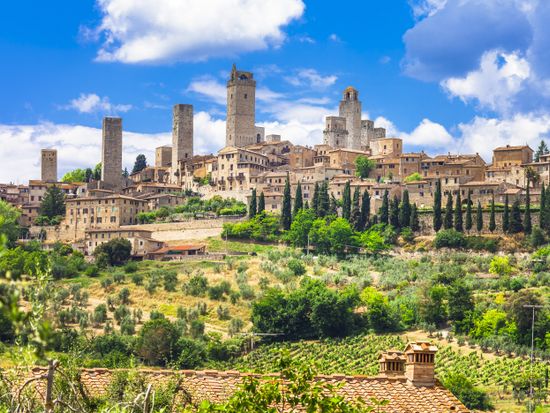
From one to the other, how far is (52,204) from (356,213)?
31.6 meters

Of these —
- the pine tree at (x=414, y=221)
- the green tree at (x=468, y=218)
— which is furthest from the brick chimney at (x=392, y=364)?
the pine tree at (x=414, y=221)

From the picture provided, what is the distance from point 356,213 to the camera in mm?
85250

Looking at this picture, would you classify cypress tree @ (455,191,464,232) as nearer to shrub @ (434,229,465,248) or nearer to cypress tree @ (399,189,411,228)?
shrub @ (434,229,465,248)

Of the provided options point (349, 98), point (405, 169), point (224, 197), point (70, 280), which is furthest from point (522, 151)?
point (70, 280)

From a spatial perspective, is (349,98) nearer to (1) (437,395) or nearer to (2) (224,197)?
(2) (224,197)

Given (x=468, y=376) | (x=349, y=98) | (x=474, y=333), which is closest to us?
(x=468, y=376)

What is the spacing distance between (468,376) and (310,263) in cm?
2958


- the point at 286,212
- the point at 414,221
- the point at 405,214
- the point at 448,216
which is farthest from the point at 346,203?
the point at 448,216

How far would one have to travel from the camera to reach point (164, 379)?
64.4ft

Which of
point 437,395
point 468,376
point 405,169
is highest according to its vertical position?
point 405,169

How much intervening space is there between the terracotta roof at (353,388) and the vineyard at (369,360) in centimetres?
2719

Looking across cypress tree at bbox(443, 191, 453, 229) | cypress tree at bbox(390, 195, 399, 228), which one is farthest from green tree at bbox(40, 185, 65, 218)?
cypress tree at bbox(443, 191, 453, 229)

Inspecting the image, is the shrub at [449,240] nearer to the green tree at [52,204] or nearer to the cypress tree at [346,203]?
the cypress tree at [346,203]

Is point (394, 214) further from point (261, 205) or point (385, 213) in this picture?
point (261, 205)
